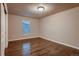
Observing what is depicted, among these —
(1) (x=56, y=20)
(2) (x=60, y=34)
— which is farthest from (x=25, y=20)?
(2) (x=60, y=34)

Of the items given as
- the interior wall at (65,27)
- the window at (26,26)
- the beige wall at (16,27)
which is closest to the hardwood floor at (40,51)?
the interior wall at (65,27)

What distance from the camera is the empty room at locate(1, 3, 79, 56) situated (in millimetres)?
2832

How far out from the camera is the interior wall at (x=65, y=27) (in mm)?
3203

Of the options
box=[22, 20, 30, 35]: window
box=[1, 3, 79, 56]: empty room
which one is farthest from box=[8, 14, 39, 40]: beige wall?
box=[22, 20, 30, 35]: window

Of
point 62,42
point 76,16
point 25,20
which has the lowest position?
point 62,42

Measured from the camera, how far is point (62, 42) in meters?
4.02

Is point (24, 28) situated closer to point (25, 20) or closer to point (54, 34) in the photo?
point (25, 20)

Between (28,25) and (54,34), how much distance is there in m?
2.24

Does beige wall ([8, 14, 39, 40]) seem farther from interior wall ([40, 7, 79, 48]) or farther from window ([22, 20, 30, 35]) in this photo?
interior wall ([40, 7, 79, 48])

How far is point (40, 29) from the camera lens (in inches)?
259

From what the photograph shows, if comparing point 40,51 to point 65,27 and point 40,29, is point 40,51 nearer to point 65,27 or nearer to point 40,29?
point 65,27

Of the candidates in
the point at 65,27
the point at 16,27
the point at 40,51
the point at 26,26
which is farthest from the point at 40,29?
the point at 40,51

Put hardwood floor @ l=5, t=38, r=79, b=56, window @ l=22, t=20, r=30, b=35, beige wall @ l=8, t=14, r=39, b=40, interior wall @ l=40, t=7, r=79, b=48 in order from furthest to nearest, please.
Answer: window @ l=22, t=20, r=30, b=35 < beige wall @ l=8, t=14, r=39, b=40 < interior wall @ l=40, t=7, r=79, b=48 < hardwood floor @ l=5, t=38, r=79, b=56

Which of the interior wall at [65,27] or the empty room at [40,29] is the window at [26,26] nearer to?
the empty room at [40,29]
